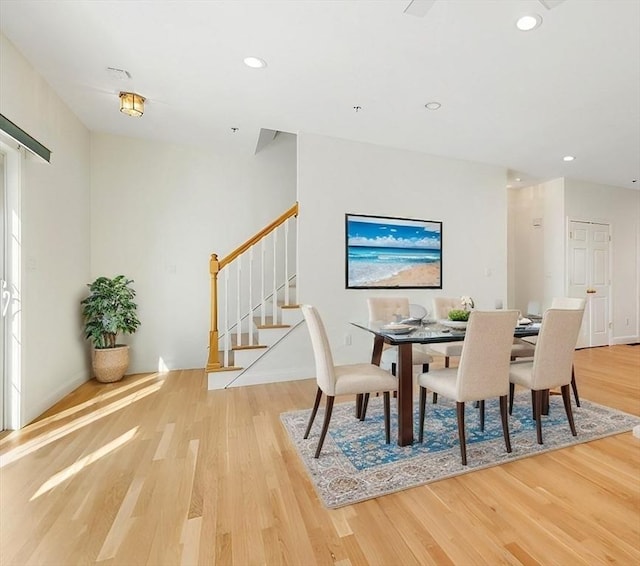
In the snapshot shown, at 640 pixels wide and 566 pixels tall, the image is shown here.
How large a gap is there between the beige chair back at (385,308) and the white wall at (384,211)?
0.59 metres

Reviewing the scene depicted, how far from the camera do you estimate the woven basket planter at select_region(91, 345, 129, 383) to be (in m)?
3.59

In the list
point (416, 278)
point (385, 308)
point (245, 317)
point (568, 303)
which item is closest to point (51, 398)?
point (245, 317)

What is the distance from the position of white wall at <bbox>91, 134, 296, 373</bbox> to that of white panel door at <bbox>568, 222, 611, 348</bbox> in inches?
207

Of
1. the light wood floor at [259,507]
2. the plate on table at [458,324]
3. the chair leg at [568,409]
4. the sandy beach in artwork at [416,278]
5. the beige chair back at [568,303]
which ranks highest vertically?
the sandy beach in artwork at [416,278]

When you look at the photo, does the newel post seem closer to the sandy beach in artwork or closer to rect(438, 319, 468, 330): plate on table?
the sandy beach in artwork

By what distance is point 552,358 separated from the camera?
7.62 ft

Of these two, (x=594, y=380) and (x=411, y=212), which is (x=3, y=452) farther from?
(x=594, y=380)

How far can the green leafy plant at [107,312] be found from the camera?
3.54 metres

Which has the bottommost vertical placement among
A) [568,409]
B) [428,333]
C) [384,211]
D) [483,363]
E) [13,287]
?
[568,409]

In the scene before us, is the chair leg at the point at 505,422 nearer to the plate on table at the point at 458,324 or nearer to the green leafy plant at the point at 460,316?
the plate on table at the point at 458,324

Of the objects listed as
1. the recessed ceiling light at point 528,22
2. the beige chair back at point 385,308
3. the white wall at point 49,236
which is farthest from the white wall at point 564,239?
the white wall at point 49,236

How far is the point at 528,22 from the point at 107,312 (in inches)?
172

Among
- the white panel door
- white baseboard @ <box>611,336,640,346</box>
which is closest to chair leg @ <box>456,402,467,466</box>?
the white panel door

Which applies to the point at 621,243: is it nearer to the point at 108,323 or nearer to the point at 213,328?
the point at 213,328
